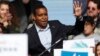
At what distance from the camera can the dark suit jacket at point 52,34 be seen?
2.35 meters

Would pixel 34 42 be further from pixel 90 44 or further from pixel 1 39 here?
pixel 1 39

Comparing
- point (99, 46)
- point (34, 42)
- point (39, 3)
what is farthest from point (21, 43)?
point (39, 3)

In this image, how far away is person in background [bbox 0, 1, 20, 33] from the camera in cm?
228

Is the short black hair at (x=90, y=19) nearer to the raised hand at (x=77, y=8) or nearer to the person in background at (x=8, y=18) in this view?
the raised hand at (x=77, y=8)

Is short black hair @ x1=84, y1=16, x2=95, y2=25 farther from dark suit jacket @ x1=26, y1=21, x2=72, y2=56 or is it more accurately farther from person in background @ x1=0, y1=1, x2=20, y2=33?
person in background @ x1=0, y1=1, x2=20, y2=33

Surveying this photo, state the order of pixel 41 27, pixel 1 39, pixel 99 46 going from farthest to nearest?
1. pixel 41 27
2. pixel 99 46
3. pixel 1 39

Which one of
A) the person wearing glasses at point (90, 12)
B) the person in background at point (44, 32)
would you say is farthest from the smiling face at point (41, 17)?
the person wearing glasses at point (90, 12)

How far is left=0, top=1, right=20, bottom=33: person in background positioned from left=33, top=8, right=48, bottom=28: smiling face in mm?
187

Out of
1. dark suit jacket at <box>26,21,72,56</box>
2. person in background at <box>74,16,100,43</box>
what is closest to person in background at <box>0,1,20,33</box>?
dark suit jacket at <box>26,21,72,56</box>

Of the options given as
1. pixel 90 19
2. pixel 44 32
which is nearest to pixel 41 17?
pixel 44 32

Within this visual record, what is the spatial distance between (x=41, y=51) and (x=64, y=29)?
307mm

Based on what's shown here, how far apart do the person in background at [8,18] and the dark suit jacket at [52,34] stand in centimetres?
16

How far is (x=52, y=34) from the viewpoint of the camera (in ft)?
7.91

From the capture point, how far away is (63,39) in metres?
2.42
